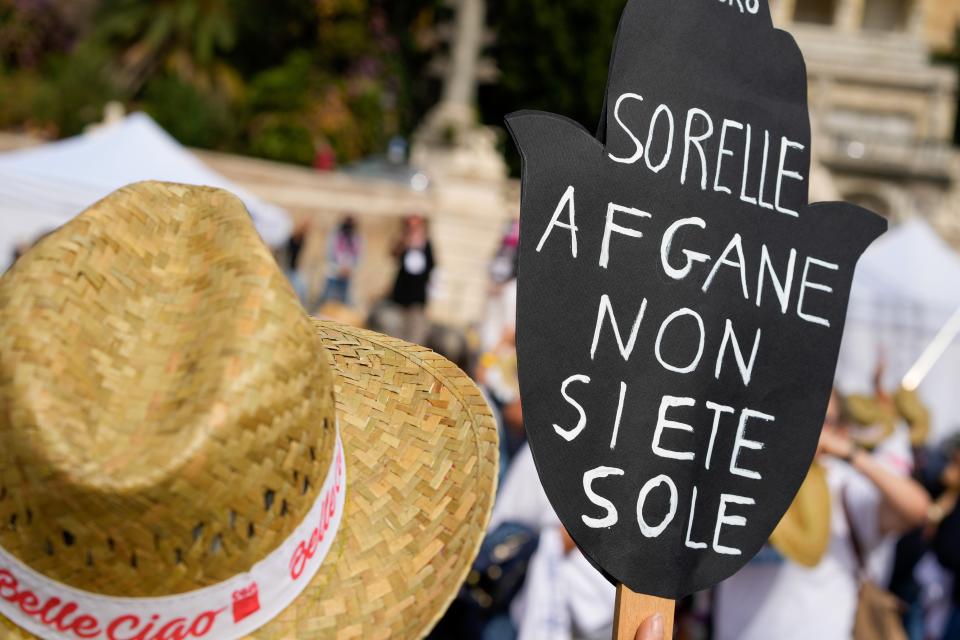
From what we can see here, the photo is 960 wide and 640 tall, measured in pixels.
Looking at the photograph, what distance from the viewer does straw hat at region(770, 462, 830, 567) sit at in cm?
328

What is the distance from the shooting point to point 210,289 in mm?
1326

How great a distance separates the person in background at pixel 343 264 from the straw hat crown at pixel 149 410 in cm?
1056

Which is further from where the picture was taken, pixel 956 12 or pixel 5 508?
pixel 956 12

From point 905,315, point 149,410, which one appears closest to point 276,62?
point 905,315

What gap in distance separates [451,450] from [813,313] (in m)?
0.74

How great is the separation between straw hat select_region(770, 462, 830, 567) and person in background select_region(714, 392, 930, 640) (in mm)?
57

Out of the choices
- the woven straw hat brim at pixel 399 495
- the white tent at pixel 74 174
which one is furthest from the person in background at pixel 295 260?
the woven straw hat brim at pixel 399 495

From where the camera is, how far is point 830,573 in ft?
11.4

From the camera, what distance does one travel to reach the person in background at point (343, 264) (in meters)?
11.9

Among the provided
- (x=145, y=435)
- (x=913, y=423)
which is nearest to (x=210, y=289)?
(x=145, y=435)

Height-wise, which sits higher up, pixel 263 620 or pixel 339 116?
pixel 263 620

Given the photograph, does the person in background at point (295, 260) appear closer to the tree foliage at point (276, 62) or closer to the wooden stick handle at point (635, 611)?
the tree foliage at point (276, 62)

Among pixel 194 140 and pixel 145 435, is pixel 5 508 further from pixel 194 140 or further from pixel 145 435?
pixel 194 140

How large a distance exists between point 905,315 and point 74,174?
264 inches
